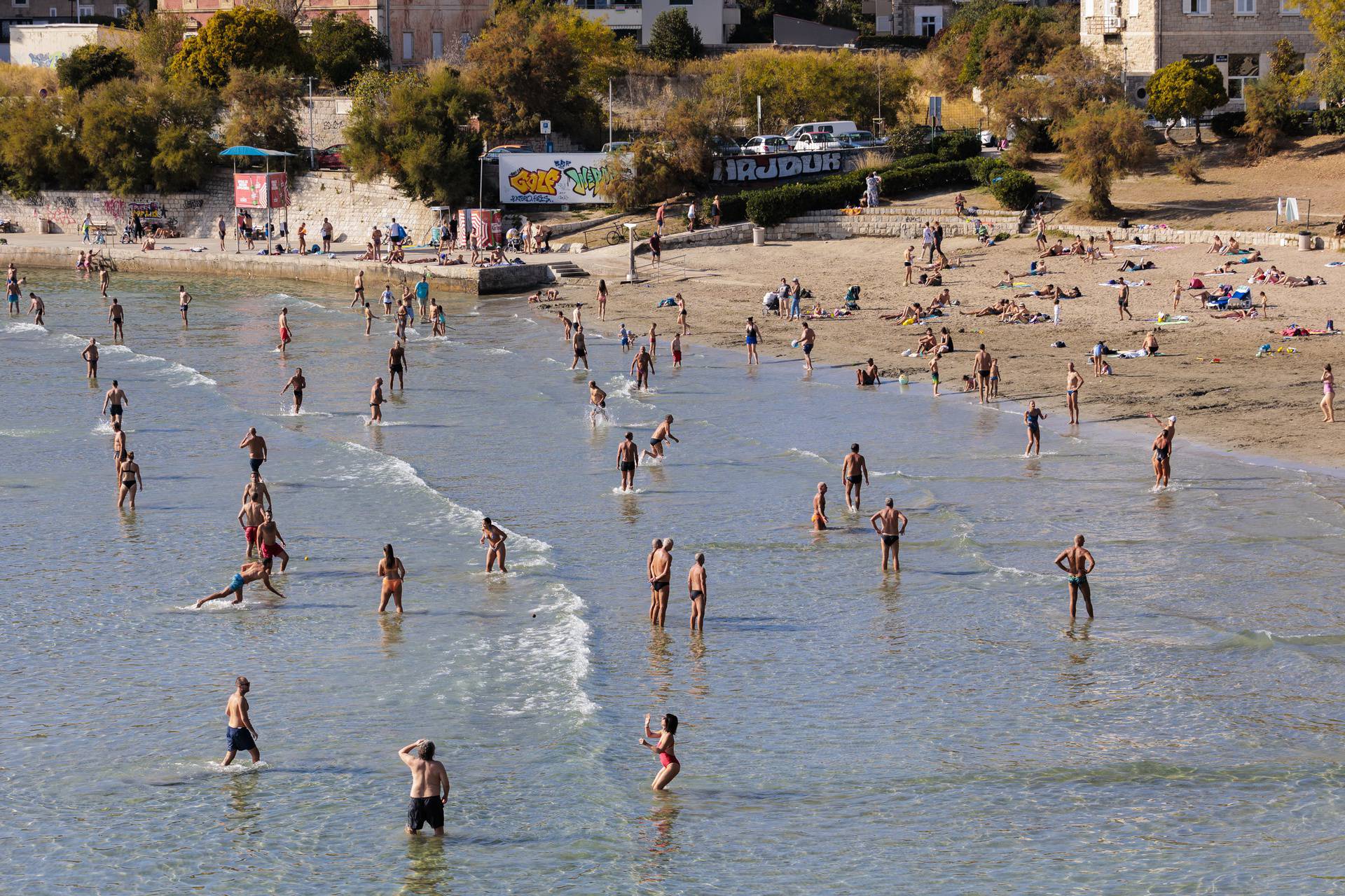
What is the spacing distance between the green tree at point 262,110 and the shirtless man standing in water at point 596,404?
36476 millimetres

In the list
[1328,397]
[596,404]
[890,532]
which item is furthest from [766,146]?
[890,532]

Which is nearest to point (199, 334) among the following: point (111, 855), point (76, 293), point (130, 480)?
point (76, 293)

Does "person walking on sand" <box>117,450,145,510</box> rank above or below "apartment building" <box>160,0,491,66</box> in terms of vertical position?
below

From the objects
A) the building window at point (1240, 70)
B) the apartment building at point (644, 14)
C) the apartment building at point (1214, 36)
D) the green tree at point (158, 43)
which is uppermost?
the apartment building at point (644, 14)

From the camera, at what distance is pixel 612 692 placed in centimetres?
1692

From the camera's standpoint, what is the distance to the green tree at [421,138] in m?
55.6

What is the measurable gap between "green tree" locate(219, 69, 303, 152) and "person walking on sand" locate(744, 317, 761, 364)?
1310 inches

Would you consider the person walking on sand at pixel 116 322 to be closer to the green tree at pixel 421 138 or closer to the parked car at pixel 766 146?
the green tree at pixel 421 138

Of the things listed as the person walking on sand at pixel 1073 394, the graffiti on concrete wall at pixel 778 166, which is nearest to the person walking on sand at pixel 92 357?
the person walking on sand at pixel 1073 394

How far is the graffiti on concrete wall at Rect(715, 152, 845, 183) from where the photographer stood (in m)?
54.5

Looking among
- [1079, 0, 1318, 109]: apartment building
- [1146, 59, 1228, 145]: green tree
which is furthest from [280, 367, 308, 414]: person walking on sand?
[1079, 0, 1318, 109]: apartment building

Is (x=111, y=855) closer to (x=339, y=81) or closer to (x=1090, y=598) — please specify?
(x=1090, y=598)

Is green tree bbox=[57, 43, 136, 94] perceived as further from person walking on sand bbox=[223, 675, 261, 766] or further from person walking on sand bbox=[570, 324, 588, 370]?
person walking on sand bbox=[223, 675, 261, 766]

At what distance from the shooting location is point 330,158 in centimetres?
6375
